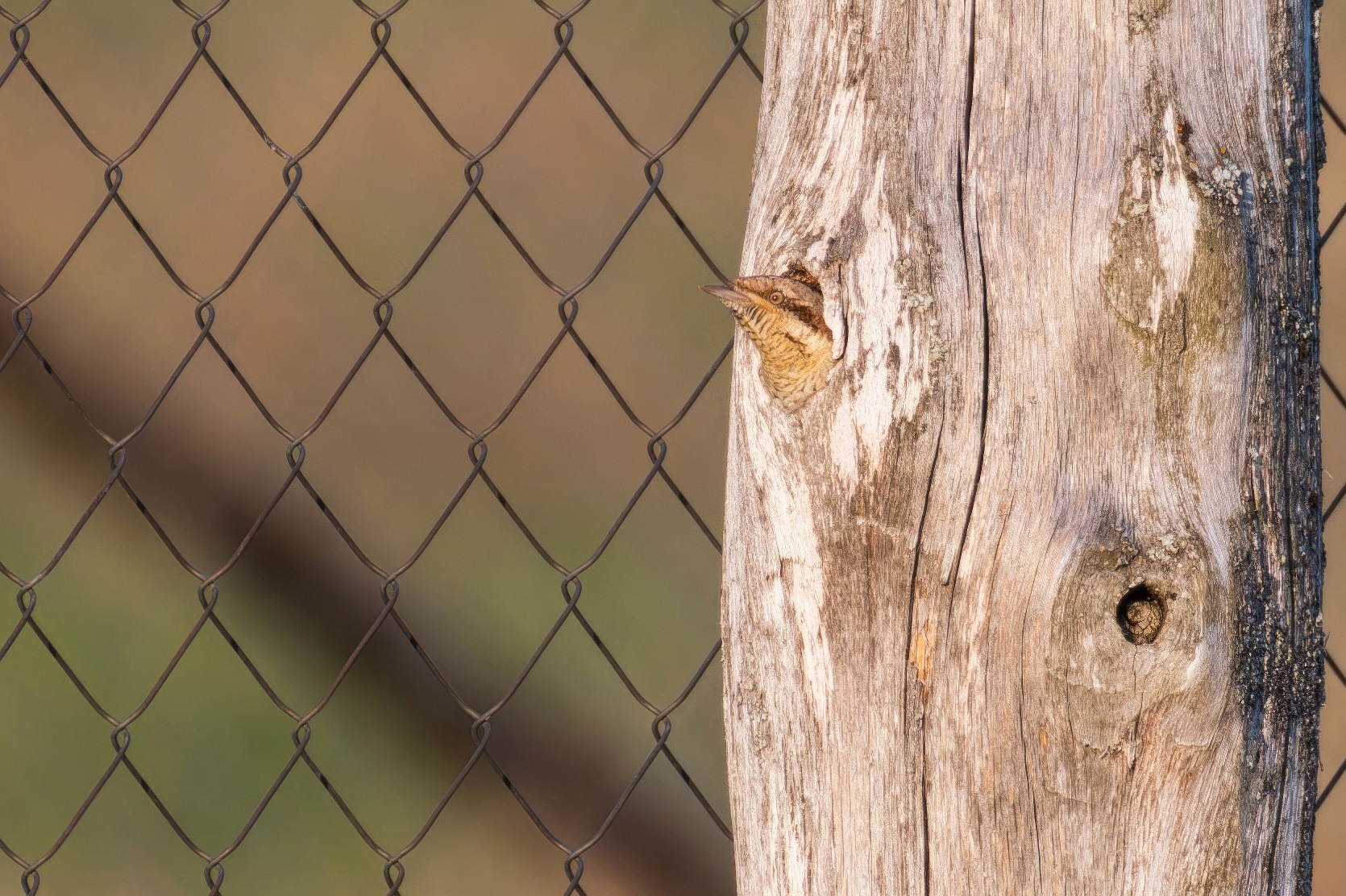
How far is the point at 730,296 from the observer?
647 mm

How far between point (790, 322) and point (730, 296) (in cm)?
4

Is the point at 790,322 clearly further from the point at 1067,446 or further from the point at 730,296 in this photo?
the point at 1067,446

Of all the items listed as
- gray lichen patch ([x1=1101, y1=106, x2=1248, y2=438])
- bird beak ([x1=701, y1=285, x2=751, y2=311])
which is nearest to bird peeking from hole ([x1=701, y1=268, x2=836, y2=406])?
bird beak ([x1=701, y1=285, x2=751, y2=311])

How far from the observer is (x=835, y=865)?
691mm

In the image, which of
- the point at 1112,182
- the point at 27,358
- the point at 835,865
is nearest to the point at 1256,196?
the point at 1112,182

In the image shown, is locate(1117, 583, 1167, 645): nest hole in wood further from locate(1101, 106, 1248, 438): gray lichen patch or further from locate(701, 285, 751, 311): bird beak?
locate(701, 285, 751, 311): bird beak

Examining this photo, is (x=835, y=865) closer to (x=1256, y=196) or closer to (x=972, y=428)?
(x=972, y=428)

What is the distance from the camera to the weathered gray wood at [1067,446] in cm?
61

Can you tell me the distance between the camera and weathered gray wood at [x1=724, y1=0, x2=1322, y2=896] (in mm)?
607

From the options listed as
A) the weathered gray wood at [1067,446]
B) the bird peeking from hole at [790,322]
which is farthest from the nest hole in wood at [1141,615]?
the bird peeking from hole at [790,322]

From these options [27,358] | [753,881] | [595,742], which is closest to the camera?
[753,881]

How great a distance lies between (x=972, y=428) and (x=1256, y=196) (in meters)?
0.19

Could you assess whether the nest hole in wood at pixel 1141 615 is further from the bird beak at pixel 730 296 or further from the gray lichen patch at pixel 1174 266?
the bird beak at pixel 730 296

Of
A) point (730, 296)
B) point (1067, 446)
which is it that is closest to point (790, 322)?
point (730, 296)
